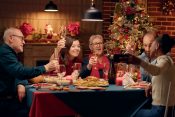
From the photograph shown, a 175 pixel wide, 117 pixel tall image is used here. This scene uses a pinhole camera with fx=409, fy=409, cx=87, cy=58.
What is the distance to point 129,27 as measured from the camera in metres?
6.23

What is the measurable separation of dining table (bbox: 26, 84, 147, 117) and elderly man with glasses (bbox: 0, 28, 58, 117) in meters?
0.14

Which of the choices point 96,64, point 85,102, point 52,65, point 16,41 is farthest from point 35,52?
point 85,102

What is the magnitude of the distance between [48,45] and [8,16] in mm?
895

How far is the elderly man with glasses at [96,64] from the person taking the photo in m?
4.42

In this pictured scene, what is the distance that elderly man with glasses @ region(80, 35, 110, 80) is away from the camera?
14.5 feet

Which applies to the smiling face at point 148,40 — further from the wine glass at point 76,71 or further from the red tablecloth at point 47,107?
the red tablecloth at point 47,107

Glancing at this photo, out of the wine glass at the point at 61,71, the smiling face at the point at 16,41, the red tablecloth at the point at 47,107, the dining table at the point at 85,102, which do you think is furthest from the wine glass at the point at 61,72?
the smiling face at the point at 16,41

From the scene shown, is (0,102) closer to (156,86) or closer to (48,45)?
(156,86)

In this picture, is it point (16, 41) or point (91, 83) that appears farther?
point (16, 41)

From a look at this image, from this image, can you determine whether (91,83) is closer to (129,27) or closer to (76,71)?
(76,71)

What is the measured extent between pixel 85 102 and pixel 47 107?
363mm

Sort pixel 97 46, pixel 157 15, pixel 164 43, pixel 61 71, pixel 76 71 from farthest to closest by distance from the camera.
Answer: pixel 157 15 → pixel 97 46 → pixel 76 71 → pixel 61 71 → pixel 164 43

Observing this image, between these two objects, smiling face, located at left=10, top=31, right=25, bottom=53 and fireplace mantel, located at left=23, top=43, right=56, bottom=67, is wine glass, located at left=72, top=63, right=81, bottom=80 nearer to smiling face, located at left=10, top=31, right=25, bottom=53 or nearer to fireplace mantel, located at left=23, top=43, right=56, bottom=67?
smiling face, located at left=10, top=31, right=25, bottom=53

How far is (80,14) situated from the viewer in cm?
779
